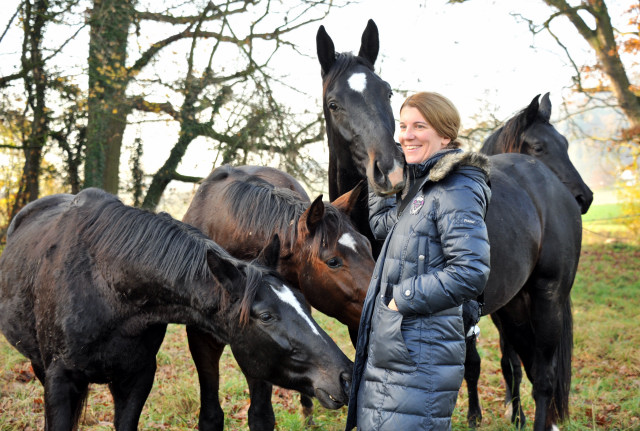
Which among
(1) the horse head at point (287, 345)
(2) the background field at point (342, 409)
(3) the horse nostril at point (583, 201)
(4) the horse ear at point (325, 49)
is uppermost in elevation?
(4) the horse ear at point (325, 49)

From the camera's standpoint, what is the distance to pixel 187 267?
9.61 feet

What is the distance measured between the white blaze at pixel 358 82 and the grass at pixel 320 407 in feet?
9.27

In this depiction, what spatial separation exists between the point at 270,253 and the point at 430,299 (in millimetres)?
1069

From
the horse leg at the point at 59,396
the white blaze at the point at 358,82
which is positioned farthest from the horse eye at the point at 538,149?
the horse leg at the point at 59,396

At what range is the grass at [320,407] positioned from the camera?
460 centimetres

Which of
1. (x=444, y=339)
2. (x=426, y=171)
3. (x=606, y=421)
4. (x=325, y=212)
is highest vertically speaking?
(x=426, y=171)

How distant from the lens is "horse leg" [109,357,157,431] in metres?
3.21

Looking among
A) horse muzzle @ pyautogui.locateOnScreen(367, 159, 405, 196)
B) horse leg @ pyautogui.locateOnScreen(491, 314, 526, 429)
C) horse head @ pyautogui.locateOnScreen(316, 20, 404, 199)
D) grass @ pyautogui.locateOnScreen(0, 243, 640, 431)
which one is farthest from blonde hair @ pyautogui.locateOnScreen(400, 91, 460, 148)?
horse leg @ pyautogui.locateOnScreen(491, 314, 526, 429)

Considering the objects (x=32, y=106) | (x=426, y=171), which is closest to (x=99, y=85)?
(x=32, y=106)

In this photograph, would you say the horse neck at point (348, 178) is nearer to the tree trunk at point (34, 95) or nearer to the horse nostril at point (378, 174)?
the horse nostril at point (378, 174)

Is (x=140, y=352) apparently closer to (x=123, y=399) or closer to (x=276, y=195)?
(x=123, y=399)

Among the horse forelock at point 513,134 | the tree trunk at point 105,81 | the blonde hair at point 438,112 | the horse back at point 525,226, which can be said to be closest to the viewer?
the blonde hair at point 438,112

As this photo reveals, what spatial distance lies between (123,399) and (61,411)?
0.36m

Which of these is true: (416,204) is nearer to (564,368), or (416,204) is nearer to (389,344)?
(389,344)
